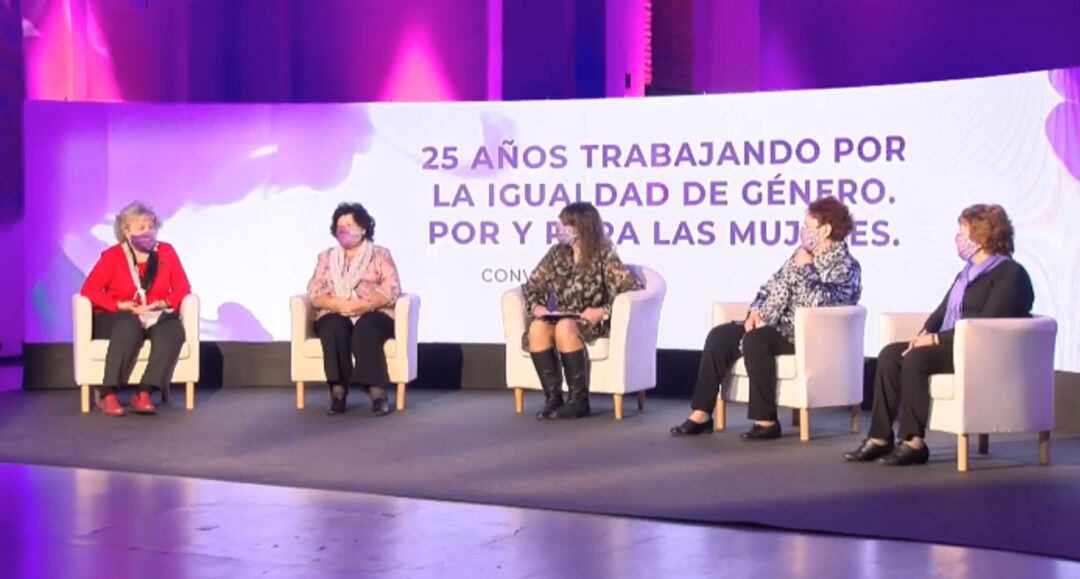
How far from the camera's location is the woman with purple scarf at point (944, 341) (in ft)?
20.1

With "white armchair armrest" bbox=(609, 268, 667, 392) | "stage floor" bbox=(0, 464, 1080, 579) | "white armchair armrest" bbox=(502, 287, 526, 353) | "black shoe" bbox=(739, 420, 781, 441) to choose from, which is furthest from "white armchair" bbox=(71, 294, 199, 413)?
"black shoe" bbox=(739, 420, 781, 441)

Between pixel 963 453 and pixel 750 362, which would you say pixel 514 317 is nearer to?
pixel 750 362

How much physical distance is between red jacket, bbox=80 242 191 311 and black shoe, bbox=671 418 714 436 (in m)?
2.76

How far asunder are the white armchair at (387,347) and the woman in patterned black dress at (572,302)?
0.64 metres

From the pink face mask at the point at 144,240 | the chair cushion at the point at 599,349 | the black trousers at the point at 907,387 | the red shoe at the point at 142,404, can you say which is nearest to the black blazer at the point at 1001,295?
the black trousers at the point at 907,387

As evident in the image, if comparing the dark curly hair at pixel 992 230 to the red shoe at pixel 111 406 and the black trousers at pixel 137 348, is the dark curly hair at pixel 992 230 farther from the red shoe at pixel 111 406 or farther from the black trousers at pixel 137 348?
the red shoe at pixel 111 406

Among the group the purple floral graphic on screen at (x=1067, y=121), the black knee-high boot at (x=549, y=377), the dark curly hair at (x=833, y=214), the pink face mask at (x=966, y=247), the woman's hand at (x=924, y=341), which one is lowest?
the black knee-high boot at (x=549, y=377)

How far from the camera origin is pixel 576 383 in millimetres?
7742

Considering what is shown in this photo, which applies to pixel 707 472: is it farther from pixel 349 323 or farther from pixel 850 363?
pixel 349 323

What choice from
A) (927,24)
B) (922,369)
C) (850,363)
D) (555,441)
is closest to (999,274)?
(922,369)

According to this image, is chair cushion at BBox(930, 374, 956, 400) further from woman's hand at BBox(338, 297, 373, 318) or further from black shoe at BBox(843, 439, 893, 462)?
woman's hand at BBox(338, 297, 373, 318)

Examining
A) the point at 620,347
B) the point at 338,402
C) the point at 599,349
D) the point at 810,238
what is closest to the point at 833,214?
the point at 810,238

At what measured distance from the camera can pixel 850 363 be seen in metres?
7.07

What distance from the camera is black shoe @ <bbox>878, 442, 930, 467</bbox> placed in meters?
6.15
